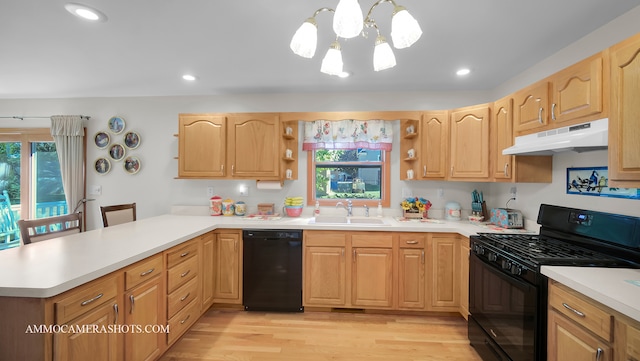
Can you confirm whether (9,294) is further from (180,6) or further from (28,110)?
(28,110)

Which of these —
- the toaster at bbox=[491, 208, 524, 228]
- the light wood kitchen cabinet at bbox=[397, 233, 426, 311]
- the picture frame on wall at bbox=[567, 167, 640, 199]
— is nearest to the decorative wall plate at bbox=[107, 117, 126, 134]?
the light wood kitchen cabinet at bbox=[397, 233, 426, 311]

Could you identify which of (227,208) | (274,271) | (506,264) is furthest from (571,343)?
(227,208)

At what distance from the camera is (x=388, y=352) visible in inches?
79.8

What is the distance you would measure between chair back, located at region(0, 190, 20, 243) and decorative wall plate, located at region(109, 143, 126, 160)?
1.58 meters

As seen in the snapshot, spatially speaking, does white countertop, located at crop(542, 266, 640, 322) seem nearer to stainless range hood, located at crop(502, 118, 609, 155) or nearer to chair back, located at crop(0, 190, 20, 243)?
stainless range hood, located at crop(502, 118, 609, 155)

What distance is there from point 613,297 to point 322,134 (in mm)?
2597

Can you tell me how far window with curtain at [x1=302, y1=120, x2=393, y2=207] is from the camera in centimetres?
305

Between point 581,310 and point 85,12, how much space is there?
3309mm

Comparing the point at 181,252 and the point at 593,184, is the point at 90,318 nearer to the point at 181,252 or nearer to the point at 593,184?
the point at 181,252

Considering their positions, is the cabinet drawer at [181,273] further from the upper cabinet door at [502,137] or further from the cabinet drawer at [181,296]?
the upper cabinet door at [502,137]

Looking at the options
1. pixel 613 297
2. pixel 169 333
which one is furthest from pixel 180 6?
pixel 613 297

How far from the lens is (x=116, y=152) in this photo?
3.33 meters

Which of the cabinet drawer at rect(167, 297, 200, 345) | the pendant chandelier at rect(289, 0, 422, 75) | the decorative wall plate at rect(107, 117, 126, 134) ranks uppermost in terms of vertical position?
the decorative wall plate at rect(107, 117, 126, 134)

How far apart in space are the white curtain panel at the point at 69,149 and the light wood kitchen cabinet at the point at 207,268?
221 centimetres
